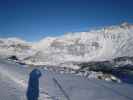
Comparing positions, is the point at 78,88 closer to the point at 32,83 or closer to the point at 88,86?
the point at 88,86

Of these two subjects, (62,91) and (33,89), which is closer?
(62,91)

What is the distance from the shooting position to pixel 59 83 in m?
10.3

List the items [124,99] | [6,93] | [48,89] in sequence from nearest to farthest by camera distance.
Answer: [124,99] < [6,93] < [48,89]

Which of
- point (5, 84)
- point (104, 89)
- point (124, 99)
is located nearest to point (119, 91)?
point (104, 89)

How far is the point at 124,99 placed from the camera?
7.63 metres

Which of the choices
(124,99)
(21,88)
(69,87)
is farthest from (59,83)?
(124,99)

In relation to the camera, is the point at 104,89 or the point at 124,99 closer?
the point at 124,99

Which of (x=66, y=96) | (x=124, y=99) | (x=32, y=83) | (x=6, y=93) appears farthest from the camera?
(x=32, y=83)

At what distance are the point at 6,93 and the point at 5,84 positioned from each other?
1.83m

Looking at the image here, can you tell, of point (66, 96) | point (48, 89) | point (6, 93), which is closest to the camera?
point (66, 96)

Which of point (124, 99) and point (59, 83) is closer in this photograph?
point (124, 99)

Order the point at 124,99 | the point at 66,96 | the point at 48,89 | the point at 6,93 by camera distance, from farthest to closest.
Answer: the point at 48,89, the point at 6,93, the point at 66,96, the point at 124,99

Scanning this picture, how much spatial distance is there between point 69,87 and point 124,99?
278 cm

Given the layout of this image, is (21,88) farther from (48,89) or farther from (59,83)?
(59,83)
